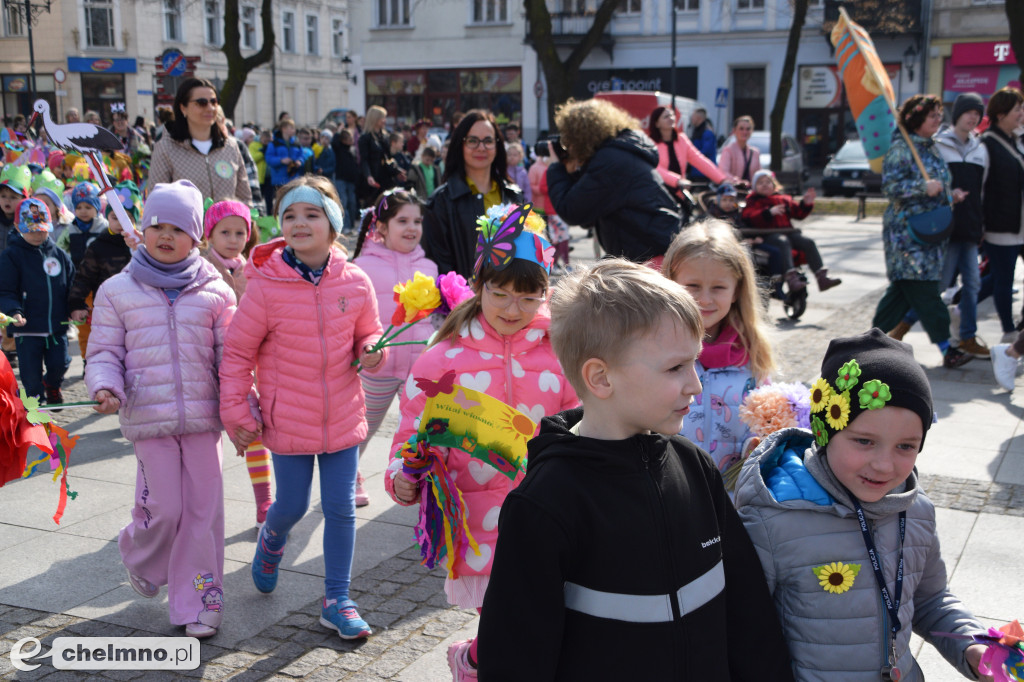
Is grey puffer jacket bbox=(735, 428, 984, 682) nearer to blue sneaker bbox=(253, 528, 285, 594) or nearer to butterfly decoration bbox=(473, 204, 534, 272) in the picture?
butterfly decoration bbox=(473, 204, 534, 272)

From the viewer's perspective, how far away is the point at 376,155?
1745cm

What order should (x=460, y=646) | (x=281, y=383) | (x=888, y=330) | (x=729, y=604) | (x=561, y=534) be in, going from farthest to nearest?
1. (x=888, y=330)
2. (x=281, y=383)
3. (x=460, y=646)
4. (x=729, y=604)
5. (x=561, y=534)

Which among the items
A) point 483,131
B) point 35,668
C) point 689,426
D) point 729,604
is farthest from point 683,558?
point 483,131

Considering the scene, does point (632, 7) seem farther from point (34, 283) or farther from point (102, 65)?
point (34, 283)

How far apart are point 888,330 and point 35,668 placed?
7.07 meters

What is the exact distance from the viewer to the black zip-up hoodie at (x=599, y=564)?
1.91 metres

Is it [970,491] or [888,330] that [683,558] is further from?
[888,330]

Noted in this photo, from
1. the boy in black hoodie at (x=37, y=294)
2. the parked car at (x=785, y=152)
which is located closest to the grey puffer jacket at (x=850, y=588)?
the boy in black hoodie at (x=37, y=294)

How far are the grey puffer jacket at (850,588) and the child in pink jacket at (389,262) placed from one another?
3355 millimetres

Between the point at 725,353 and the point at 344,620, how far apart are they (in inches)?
71.5

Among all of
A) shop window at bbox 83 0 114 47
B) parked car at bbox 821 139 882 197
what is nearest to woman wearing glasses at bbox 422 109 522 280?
→ parked car at bbox 821 139 882 197

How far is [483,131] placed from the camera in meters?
5.55

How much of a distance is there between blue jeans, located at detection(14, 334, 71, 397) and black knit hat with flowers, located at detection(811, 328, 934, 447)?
622cm

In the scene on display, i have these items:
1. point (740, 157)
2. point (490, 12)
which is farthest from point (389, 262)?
point (490, 12)
